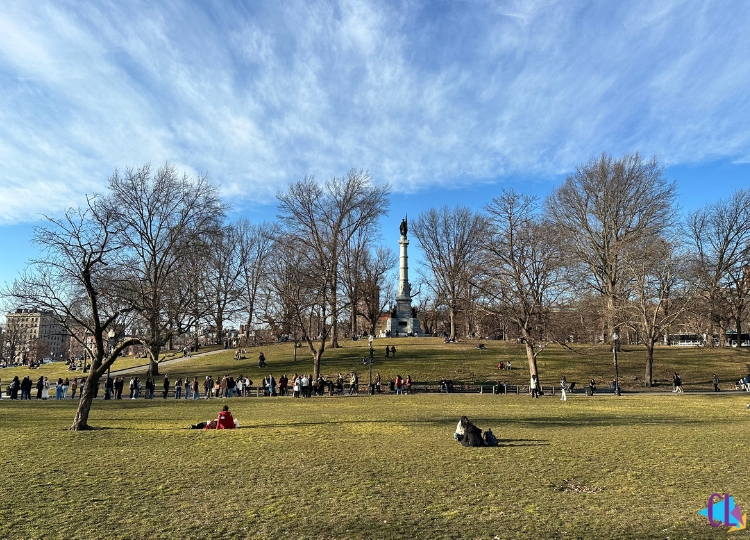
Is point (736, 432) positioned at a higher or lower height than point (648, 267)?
lower

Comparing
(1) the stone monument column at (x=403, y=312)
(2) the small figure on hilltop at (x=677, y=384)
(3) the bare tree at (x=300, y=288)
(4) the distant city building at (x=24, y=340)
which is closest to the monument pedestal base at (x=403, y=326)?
(1) the stone monument column at (x=403, y=312)

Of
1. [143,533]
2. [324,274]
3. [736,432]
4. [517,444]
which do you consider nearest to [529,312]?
[324,274]

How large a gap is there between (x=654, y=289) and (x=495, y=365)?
43.5ft

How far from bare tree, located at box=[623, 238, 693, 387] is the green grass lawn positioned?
1793cm

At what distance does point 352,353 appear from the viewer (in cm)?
4662

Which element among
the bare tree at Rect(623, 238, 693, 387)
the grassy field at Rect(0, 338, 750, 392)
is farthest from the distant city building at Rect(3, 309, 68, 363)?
the bare tree at Rect(623, 238, 693, 387)

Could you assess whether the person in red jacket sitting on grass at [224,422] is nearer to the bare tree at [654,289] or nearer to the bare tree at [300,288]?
the bare tree at [300,288]

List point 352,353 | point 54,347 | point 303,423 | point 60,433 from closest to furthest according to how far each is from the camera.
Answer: point 60,433, point 303,423, point 352,353, point 54,347

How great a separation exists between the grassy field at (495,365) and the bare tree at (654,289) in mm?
4087

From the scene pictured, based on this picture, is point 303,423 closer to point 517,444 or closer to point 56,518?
point 517,444

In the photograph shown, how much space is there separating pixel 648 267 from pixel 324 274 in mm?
22566

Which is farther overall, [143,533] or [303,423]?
[303,423]

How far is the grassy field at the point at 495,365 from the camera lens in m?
37.5

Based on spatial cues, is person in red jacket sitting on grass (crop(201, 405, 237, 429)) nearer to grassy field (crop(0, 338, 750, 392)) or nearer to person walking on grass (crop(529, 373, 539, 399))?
person walking on grass (crop(529, 373, 539, 399))
